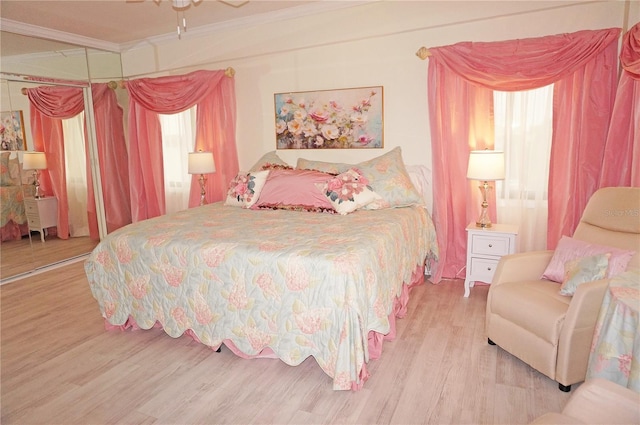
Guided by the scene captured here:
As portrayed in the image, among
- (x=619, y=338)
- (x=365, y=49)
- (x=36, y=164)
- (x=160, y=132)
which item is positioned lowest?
(x=619, y=338)

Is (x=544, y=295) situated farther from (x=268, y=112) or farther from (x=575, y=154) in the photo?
(x=268, y=112)

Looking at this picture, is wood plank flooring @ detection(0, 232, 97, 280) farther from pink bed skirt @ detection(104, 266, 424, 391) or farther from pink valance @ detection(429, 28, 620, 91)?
pink valance @ detection(429, 28, 620, 91)

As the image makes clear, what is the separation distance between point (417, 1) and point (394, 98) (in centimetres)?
82

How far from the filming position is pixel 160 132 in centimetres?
503

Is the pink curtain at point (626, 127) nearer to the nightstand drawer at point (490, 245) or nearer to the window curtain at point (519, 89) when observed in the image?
the window curtain at point (519, 89)

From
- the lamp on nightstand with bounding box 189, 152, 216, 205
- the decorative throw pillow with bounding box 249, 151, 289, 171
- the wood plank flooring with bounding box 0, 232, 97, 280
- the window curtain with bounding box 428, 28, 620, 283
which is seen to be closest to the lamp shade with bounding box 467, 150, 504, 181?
the window curtain with bounding box 428, 28, 620, 283

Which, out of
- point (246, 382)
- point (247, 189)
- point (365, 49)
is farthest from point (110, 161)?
point (246, 382)

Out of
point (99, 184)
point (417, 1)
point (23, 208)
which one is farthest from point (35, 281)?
point (417, 1)

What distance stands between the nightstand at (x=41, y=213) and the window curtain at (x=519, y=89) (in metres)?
4.10

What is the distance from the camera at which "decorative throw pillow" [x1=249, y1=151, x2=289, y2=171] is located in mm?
4062

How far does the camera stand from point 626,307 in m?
1.74

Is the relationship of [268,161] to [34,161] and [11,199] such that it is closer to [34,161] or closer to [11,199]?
[34,161]

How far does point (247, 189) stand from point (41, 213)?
2.50 m

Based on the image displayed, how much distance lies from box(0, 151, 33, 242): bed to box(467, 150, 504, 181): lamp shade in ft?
14.5
